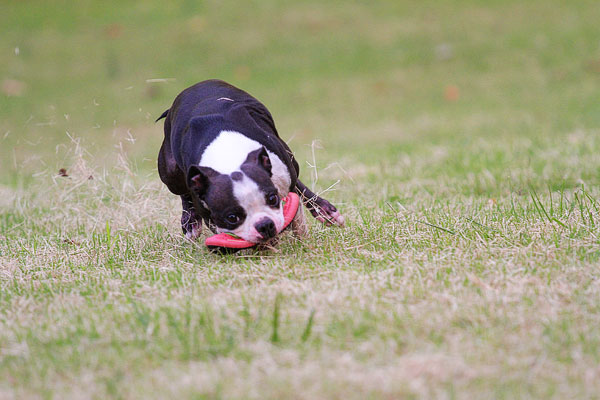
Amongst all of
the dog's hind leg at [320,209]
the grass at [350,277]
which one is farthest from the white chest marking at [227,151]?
the dog's hind leg at [320,209]

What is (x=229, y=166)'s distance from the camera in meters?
3.69

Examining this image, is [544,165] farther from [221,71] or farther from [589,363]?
[221,71]

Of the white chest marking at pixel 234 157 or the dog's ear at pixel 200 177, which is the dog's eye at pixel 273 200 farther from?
the dog's ear at pixel 200 177

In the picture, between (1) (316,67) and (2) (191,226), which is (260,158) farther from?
(1) (316,67)

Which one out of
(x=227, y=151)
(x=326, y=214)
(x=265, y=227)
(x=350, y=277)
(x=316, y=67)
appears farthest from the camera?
(x=316, y=67)

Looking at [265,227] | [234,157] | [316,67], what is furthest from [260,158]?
[316,67]

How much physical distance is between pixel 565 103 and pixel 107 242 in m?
8.38

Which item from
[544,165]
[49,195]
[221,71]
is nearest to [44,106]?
[221,71]

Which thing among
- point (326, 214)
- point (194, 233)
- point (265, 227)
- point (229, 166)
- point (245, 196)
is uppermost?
point (229, 166)

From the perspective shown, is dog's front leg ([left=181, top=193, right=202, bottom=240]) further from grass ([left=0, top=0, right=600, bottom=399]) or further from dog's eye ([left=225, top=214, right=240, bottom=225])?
dog's eye ([left=225, top=214, right=240, bottom=225])

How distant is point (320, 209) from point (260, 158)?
839 millimetres

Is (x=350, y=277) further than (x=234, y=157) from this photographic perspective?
No

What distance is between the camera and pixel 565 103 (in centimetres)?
1061

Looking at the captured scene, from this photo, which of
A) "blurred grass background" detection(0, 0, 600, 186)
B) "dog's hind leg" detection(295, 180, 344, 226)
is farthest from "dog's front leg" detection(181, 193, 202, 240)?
"blurred grass background" detection(0, 0, 600, 186)
